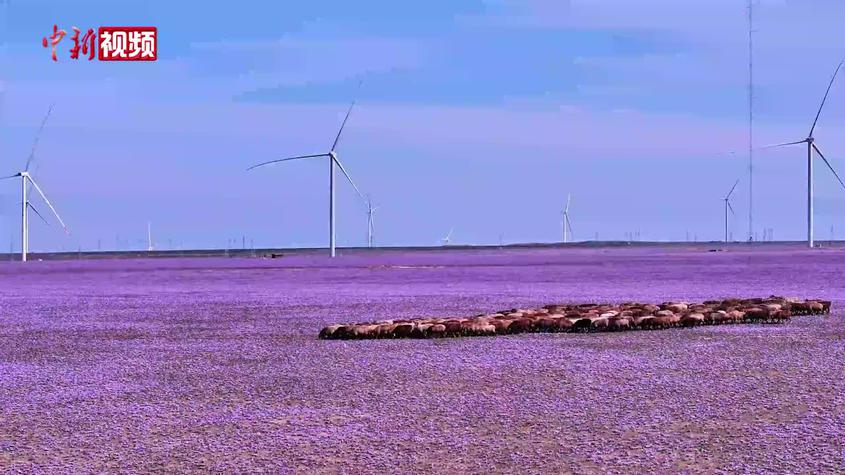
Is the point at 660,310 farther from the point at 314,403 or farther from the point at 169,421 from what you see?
the point at 169,421

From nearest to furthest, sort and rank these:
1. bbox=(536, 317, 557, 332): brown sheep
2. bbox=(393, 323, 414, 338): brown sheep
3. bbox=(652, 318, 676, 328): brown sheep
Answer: bbox=(393, 323, 414, 338): brown sheep < bbox=(536, 317, 557, 332): brown sheep < bbox=(652, 318, 676, 328): brown sheep

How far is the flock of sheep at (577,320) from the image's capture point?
23.3m

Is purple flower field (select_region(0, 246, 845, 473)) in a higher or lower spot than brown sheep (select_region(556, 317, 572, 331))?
lower

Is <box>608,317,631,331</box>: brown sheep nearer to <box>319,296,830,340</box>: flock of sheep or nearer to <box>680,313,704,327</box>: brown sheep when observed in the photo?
<box>319,296,830,340</box>: flock of sheep

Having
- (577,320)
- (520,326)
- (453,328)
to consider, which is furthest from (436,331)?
(577,320)

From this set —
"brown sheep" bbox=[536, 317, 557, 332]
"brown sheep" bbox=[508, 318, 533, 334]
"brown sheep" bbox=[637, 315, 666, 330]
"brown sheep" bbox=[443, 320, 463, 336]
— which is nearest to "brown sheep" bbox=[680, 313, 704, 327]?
"brown sheep" bbox=[637, 315, 666, 330]

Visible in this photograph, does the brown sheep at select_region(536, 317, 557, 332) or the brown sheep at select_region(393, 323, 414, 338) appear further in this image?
the brown sheep at select_region(536, 317, 557, 332)

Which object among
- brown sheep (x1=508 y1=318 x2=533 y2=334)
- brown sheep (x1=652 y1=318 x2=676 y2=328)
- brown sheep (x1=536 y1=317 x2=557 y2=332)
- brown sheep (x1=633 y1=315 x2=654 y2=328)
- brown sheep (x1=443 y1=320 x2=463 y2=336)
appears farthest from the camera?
brown sheep (x1=652 y1=318 x2=676 y2=328)

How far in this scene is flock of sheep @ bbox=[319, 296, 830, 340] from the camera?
2333 cm

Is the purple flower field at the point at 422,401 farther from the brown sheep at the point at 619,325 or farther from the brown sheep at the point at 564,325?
the brown sheep at the point at 564,325


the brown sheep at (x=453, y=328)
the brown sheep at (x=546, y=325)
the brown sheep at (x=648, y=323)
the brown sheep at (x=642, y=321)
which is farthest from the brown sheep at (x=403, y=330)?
the brown sheep at (x=648, y=323)

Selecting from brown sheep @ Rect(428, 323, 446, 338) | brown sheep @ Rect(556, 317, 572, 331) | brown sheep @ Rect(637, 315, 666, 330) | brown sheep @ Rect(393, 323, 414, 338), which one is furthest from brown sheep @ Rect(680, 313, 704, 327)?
brown sheep @ Rect(393, 323, 414, 338)

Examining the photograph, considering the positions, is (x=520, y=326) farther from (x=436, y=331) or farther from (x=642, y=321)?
(x=642, y=321)

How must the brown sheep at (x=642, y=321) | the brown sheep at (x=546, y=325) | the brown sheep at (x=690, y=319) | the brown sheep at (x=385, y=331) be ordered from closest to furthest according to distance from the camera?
the brown sheep at (x=385, y=331), the brown sheep at (x=546, y=325), the brown sheep at (x=642, y=321), the brown sheep at (x=690, y=319)
